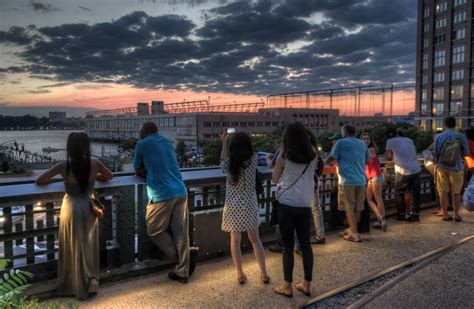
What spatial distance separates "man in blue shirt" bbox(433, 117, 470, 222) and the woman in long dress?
20.2 feet

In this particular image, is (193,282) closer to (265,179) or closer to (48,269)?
(48,269)

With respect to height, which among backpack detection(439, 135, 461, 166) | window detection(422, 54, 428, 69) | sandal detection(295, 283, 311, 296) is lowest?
sandal detection(295, 283, 311, 296)

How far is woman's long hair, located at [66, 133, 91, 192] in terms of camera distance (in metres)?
3.90

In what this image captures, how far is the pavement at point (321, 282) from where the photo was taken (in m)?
4.08

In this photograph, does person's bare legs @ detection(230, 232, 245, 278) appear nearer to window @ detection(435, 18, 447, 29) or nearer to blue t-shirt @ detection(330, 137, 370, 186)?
blue t-shirt @ detection(330, 137, 370, 186)

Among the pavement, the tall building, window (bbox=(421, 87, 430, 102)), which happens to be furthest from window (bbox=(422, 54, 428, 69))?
the pavement

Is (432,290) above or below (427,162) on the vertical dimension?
below

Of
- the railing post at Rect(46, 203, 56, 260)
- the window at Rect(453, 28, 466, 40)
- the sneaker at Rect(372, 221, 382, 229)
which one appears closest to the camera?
the railing post at Rect(46, 203, 56, 260)

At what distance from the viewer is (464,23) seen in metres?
87.7

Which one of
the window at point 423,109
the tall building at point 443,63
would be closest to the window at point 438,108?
the tall building at point 443,63

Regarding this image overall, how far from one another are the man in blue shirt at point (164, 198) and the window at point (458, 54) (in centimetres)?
9890

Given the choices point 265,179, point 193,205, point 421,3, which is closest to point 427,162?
point 265,179

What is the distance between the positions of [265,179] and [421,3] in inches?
4314

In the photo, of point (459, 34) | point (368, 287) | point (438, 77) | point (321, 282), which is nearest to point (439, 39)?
point (459, 34)
